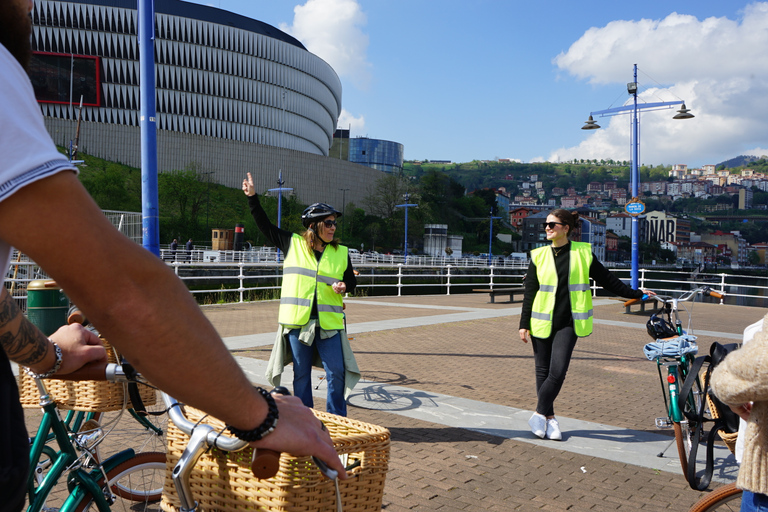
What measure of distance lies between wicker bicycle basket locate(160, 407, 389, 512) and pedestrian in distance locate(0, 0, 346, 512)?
1.19 ft

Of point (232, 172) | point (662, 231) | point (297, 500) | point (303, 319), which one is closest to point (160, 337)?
point (297, 500)

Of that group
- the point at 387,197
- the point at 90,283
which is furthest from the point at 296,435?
the point at 387,197

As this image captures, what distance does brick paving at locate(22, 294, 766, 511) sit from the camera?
4285mm

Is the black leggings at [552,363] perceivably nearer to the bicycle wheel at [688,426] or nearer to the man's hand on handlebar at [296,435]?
Answer: the bicycle wheel at [688,426]

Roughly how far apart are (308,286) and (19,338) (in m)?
3.69

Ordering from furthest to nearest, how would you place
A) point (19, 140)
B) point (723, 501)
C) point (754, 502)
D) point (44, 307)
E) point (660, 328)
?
point (44, 307) → point (660, 328) → point (723, 501) → point (754, 502) → point (19, 140)

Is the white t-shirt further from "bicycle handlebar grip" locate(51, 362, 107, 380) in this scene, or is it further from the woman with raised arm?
the woman with raised arm

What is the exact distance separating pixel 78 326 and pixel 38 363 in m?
0.28

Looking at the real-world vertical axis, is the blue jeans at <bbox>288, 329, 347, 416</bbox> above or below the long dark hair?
below

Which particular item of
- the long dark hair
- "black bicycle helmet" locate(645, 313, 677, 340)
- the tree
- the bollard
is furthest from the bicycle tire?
the tree

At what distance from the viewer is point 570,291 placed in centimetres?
575

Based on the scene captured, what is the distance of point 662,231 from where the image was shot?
520 ft

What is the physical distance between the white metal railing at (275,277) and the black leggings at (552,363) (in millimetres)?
3526

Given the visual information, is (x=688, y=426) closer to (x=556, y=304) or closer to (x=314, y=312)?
(x=556, y=304)
